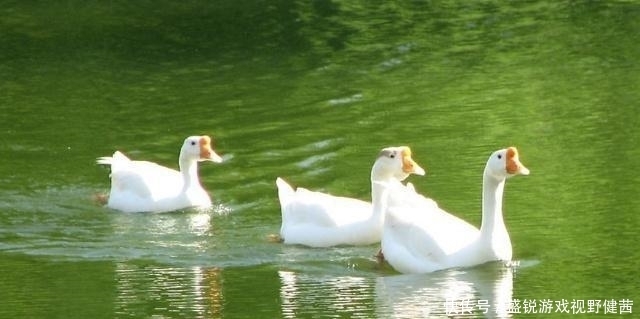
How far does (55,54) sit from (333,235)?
12.1 meters

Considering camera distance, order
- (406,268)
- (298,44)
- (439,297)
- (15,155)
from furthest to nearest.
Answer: (298,44)
(15,155)
(406,268)
(439,297)

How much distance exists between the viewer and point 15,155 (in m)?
17.3

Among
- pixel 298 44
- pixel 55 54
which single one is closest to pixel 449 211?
pixel 298 44

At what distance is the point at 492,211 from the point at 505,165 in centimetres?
35

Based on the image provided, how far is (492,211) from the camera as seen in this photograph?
11969 millimetres

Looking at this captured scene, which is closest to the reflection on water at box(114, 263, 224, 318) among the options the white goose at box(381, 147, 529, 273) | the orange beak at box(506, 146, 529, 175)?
the white goose at box(381, 147, 529, 273)

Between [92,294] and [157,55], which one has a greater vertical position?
[157,55]

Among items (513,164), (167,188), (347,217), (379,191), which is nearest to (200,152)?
(167,188)

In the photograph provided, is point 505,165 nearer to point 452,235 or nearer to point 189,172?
point 452,235

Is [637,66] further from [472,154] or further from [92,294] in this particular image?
[92,294]

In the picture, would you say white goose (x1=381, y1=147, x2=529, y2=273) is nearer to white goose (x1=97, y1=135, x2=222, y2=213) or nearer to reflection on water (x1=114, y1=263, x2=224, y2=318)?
reflection on water (x1=114, y1=263, x2=224, y2=318)

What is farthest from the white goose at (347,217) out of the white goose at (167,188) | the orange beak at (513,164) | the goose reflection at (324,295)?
the white goose at (167,188)

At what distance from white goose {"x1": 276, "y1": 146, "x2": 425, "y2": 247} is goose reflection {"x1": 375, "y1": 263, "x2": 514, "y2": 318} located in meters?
1.12

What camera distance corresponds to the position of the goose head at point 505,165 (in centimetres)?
1191
